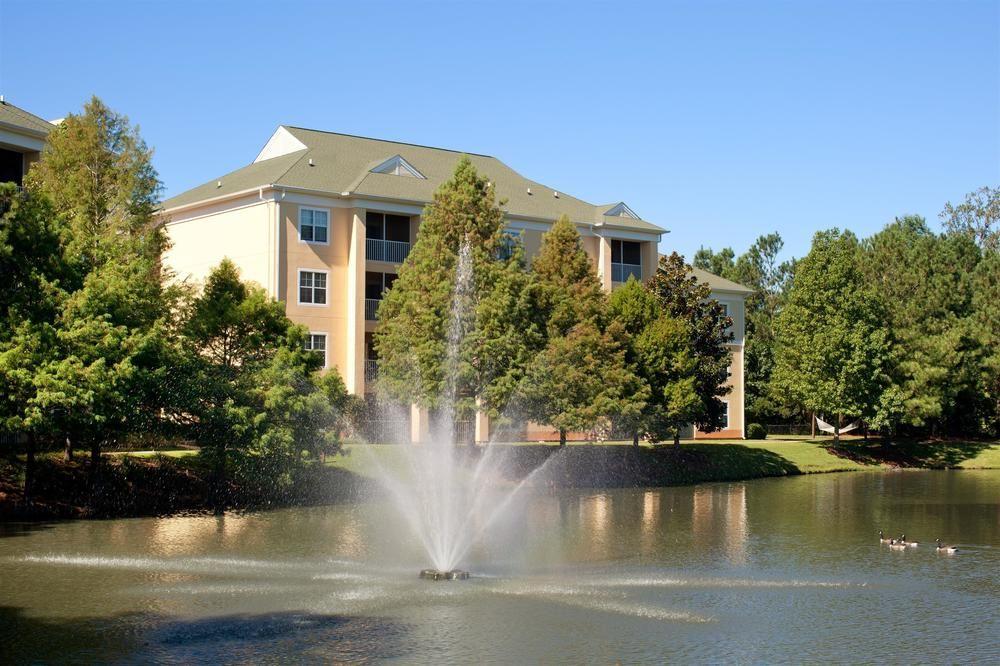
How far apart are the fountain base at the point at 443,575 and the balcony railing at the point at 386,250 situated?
3372 centimetres

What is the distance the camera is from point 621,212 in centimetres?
6712

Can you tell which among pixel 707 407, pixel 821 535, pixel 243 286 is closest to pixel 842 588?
pixel 821 535

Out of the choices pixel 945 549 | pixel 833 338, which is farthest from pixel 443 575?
pixel 833 338

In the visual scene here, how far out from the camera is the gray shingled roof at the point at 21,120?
134ft

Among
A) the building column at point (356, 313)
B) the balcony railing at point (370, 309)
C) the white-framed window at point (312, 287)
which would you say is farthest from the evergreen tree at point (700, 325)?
the white-framed window at point (312, 287)

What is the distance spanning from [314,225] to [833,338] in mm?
31641

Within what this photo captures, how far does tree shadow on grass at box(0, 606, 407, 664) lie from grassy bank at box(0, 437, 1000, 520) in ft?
51.4

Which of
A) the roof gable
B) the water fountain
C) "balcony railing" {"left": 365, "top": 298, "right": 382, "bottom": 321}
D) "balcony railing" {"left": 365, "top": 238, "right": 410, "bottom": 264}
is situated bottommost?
the water fountain

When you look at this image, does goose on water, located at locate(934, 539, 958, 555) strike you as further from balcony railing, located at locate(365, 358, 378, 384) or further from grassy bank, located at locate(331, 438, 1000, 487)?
balcony railing, located at locate(365, 358, 378, 384)

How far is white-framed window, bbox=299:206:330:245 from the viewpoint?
183 feet

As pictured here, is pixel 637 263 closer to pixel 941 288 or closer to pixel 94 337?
pixel 941 288

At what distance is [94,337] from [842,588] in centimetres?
2254

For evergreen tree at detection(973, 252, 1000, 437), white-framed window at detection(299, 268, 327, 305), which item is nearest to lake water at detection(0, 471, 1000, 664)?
white-framed window at detection(299, 268, 327, 305)

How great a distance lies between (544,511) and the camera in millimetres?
40125
